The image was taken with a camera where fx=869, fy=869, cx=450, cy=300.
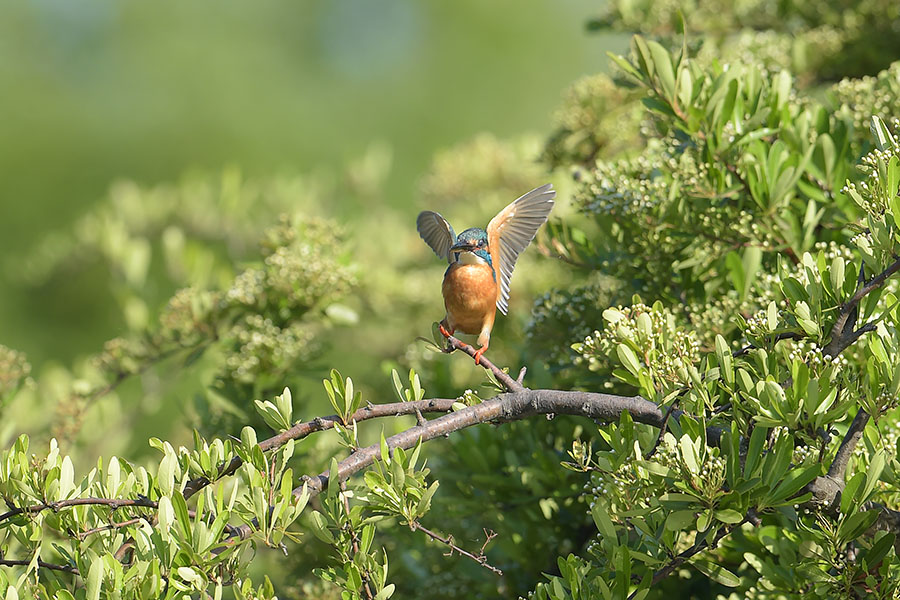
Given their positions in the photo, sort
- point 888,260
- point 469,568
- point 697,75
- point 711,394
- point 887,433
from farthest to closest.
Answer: point 469,568, point 697,75, point 887,433, point 711,394, point 888,260

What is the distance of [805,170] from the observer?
2482 mm

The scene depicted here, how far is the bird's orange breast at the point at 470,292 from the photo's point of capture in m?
2.08

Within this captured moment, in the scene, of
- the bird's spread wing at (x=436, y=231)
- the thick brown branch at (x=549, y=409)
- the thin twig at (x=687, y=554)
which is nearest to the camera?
the thin twig at (x=687, y=554)

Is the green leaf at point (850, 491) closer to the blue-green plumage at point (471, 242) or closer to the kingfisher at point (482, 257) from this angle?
the kingfisher at point (482, 257)

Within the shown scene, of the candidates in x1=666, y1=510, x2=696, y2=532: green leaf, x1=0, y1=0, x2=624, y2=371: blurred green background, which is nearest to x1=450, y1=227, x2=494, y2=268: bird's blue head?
x1=666, y1=510, x2=696, y2=532: green leaf

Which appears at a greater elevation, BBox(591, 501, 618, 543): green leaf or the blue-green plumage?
the blue-green plumage

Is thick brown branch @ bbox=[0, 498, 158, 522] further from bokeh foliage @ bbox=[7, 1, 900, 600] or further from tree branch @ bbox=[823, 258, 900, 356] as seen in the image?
tree branch @ bbox=[823, 258, 900, 356]

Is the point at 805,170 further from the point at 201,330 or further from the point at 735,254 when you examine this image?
the point at 201,330

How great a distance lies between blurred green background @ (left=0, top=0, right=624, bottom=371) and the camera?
1448cm

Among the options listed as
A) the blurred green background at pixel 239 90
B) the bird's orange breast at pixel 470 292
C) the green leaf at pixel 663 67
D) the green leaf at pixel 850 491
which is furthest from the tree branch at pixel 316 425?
the blurred green background at pixel 239 90

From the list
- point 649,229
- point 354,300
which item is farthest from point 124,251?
point 649,229

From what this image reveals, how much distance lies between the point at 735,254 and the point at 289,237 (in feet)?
5.04

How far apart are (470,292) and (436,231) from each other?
35 cm

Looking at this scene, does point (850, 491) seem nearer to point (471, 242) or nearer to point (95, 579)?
point (471, 242)
